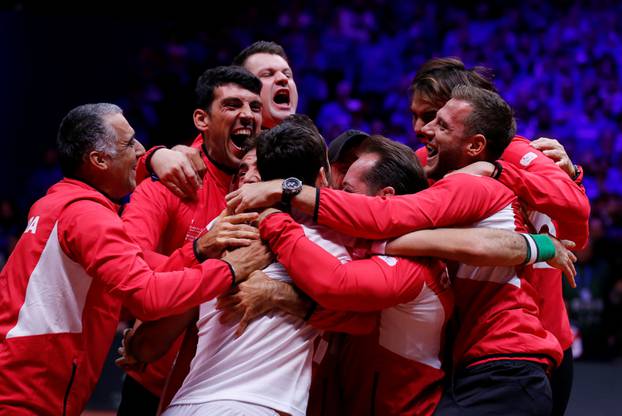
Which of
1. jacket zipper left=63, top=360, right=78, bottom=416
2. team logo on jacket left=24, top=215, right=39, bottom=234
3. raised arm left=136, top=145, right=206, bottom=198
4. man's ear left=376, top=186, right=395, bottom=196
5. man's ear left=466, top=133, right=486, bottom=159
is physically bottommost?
jacket zipper left=63, top=360, right=78, bottom=416

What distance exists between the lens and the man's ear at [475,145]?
3.62 meters

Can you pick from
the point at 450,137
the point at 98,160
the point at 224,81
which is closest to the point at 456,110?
the point at 450,137

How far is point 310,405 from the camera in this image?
3547 millimetres

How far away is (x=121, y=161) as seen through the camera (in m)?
3.80

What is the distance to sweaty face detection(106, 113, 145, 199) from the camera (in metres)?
3.79

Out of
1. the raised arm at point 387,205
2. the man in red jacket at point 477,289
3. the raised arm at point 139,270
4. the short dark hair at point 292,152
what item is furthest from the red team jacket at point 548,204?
the raised arm at point 139,270

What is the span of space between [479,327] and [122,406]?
1937mm

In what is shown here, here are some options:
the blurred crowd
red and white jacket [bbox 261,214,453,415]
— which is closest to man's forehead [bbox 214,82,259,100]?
red and white jacket [bbox 261,214,453,415]

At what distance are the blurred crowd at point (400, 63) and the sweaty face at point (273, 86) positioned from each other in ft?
19.9

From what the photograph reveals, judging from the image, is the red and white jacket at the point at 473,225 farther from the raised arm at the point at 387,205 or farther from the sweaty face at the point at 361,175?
the sweaty face at the point at 361,175

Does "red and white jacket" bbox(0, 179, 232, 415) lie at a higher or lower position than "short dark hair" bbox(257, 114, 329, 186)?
lower

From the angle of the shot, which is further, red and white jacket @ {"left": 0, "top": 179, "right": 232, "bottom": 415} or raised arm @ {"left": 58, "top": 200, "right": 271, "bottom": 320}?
red and white jacket @ {"left": 0, "top": 179, "right": 232, "bottom": 415}

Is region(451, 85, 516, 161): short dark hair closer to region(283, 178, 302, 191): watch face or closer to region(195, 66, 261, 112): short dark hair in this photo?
region(283, 178, 302, 191): watch face

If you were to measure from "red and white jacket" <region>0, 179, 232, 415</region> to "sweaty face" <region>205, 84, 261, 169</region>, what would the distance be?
83 centimetres
